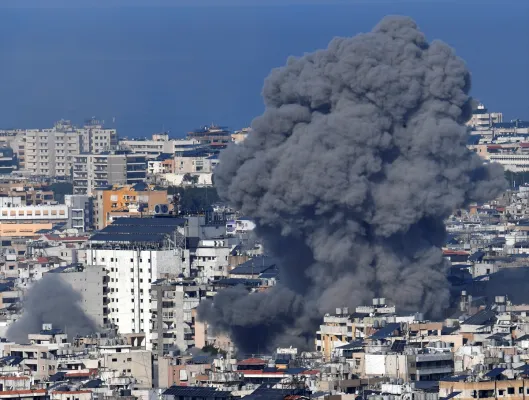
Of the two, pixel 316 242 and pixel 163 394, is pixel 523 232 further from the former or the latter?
pixel 163 394

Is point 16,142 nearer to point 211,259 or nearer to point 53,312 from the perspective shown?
point 211,259

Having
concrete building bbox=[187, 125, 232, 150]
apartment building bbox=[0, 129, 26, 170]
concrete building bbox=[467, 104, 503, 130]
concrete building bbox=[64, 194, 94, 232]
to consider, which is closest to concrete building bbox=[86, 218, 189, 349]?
concrete building bbox=[64, 194, 94, 232]

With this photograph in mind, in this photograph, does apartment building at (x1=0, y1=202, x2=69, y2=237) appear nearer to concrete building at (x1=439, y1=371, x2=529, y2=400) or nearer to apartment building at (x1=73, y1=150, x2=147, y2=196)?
apartment building at (x1=73, y1=150, x2=147, y2=196)

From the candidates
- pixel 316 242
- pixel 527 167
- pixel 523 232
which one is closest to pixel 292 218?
pixel 316 242

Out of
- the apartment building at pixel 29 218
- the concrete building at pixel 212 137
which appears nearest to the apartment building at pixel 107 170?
the concrete building at pixel 212 137

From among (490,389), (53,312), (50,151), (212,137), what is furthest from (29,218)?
(490,389)

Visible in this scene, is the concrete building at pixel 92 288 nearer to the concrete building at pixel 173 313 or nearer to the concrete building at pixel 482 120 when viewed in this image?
the concrete building at pixel 173 313
